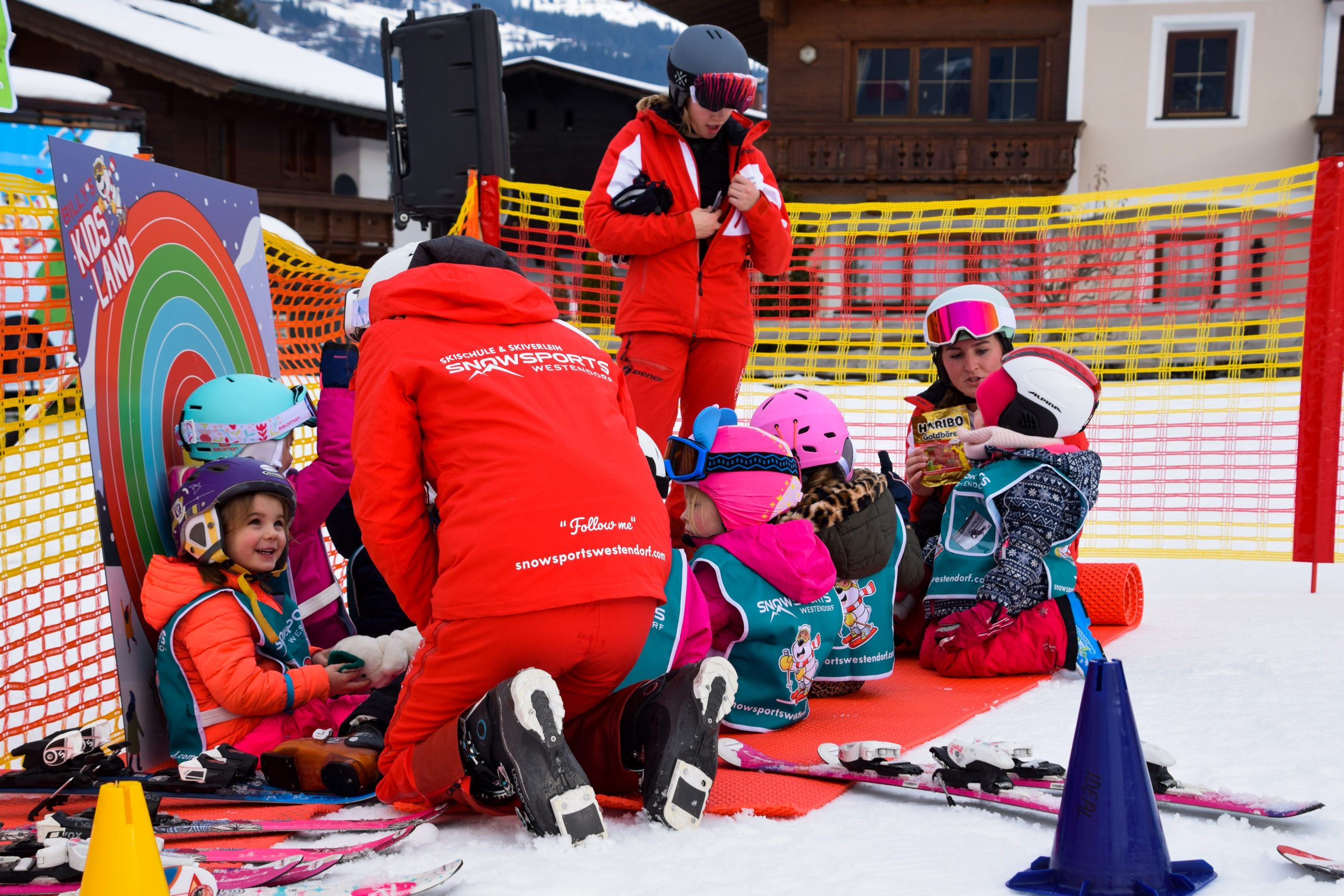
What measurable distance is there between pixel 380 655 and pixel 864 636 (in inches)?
59.5

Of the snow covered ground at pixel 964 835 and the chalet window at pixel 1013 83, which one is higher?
the chalet window at pixel 1013 83

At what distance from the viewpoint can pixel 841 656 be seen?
12.9ft

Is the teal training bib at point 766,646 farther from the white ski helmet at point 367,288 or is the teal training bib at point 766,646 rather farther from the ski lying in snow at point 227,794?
the white ski helmet at point 367,288

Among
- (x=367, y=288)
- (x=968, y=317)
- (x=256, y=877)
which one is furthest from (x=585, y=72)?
(x=256, y=877)

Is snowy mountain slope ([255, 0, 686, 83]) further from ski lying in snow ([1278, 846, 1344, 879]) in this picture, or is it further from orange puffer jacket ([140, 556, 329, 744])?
ski lying in snow ([1278, 846, 1344, 879])

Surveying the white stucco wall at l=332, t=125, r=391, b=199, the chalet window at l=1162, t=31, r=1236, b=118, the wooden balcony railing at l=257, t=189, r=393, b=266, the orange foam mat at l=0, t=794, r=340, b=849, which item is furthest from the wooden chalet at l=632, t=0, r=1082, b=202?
the orange foam mat at l=0, t=794, r=340, b=849

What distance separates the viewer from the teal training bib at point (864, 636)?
12.8ft

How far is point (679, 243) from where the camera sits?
471 cm

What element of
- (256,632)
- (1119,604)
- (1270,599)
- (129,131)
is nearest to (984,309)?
(1119,604)

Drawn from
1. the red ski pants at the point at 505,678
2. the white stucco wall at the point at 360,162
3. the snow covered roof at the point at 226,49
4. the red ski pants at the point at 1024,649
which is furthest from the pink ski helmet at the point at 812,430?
the white stucco wall at the point at 360,162

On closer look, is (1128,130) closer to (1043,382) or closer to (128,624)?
(1043,382)

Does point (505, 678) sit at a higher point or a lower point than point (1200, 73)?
lower

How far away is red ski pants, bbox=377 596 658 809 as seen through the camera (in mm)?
2566

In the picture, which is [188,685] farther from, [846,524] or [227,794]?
[846,524]
